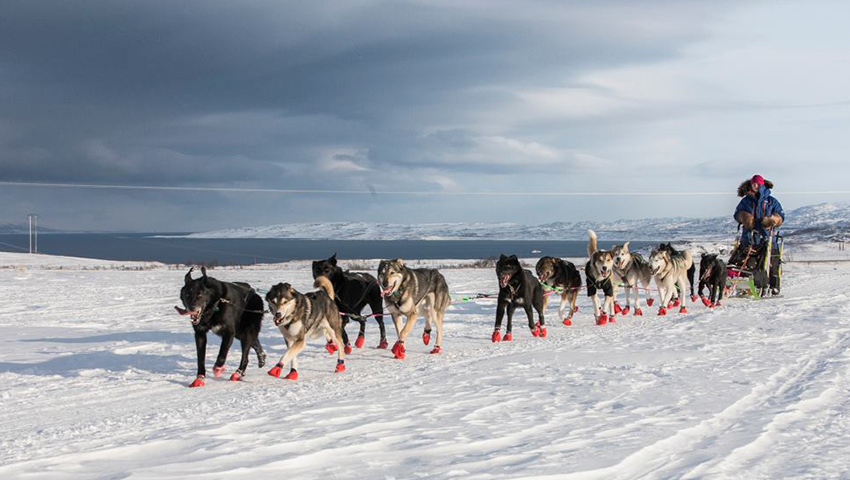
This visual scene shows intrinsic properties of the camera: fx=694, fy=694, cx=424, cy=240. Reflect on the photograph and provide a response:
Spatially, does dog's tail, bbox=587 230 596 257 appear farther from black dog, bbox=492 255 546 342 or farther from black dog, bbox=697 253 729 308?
black dog, bbox=492 255 546 342

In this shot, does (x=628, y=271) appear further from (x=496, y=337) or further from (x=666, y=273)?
(x=496, y=337)

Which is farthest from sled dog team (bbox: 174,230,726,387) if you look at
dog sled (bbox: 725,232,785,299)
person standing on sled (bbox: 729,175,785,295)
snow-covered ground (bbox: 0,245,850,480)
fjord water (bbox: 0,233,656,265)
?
fjord water (bbox: 0,233,656,265)

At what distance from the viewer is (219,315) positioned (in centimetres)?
632

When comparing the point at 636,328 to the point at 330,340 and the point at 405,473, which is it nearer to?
the point at 330,340

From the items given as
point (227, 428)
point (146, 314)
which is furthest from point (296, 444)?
point (146, 314)

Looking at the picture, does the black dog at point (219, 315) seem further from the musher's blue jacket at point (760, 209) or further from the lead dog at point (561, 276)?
the musher's blue jacket at point (760, 209)

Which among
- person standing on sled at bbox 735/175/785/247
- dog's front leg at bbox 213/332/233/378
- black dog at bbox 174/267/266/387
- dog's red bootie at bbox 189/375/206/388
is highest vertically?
person standing on sled at bbox 735/175/785/247

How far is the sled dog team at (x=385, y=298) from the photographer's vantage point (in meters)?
6.26

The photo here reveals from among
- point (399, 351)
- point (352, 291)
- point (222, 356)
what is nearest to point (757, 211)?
point (352, 291)

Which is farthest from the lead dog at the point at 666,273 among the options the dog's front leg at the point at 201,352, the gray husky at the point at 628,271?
the dog's front leg at the point at 201,352

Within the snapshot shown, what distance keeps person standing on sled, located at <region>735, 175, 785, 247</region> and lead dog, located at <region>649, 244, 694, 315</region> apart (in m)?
1.87

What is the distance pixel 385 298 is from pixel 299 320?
4.72 ft

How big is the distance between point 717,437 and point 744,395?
119cm

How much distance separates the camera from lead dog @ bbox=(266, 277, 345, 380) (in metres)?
6.12
